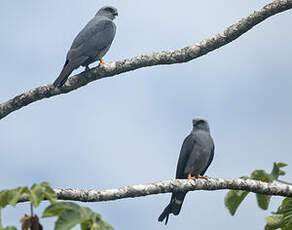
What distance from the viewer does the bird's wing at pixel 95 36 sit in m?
7.50

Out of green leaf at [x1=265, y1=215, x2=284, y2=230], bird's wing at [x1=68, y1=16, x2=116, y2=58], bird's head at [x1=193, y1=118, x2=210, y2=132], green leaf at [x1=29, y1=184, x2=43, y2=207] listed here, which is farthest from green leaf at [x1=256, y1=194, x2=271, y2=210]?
bird's wing at [x1=68, y1=16, x2=116, y2=58]

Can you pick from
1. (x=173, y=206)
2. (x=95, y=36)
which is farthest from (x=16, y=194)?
(x=95, y=36)

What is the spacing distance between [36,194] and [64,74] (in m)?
3.85

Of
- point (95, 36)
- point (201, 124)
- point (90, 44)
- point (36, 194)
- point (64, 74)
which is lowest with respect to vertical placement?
point (36, 194)

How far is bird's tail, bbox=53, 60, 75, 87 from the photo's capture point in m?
6.51

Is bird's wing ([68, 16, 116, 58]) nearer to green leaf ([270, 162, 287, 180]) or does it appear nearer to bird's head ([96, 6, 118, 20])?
bird's head ([96, 6, 118, 20])

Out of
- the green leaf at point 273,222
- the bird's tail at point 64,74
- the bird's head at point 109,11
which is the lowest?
the green leaf at point 273,222

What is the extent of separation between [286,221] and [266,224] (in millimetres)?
235

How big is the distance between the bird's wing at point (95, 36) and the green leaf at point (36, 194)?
14.9 ft

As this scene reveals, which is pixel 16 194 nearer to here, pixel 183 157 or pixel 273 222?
pixel 273 222

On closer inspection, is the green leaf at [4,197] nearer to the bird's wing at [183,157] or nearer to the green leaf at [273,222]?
the green leaf at [273,222]

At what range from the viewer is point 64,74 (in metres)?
6.68

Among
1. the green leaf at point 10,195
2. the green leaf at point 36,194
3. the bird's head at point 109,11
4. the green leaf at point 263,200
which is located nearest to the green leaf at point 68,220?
the green leaf at point 36,194

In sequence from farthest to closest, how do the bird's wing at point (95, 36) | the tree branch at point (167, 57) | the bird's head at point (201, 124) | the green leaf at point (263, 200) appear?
1. the bird's head at point (201, 124)
2. the bird's wing at point (95, 36)
3. the tree branch at point (167, 57)
4. the green leaf at point (263, 200)
